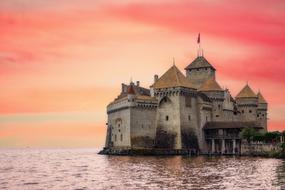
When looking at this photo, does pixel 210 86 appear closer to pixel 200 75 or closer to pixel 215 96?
pixel 215 96

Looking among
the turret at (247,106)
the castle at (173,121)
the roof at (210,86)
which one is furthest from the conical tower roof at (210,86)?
the turret at (247,106)

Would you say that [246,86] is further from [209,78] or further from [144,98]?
[144,98]

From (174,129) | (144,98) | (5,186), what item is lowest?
(5,186)

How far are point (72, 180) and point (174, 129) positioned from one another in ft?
148

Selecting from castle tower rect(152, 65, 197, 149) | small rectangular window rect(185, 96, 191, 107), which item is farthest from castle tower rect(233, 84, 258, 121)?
small rectangular window rect(185, 96, 191, 107)

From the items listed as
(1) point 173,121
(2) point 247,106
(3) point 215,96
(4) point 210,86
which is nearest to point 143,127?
(1) point 173,121

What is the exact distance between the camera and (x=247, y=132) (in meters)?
82.1

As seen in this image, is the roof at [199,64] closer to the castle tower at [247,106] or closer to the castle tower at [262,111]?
the castle tower at [247,106]

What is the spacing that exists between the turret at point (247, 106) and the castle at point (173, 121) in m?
11.5

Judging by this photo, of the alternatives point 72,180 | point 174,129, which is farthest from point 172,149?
point 72,180

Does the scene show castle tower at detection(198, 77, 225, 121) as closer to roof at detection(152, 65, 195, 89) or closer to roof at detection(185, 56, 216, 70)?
roof at detection(185, 56, 216, 70)

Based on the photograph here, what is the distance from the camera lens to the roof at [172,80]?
86562 mm

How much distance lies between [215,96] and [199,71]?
9.01 m

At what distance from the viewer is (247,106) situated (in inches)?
4186
